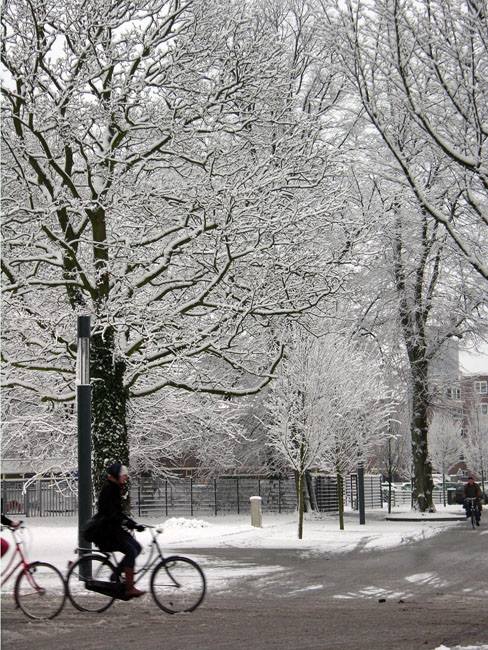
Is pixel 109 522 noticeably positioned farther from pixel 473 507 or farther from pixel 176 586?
Answer: pixel 473 507

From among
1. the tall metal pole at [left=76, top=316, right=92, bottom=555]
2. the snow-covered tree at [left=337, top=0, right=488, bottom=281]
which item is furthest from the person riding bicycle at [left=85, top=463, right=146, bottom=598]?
the snow-covered tree at [left=337, top=0, right=488, bottom=281]

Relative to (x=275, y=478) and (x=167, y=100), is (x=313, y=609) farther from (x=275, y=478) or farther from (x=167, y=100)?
(x=275, y=478)

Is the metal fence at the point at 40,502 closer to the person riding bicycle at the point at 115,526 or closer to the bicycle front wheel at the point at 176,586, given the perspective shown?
the bicycle front wheel at the point at 176,586

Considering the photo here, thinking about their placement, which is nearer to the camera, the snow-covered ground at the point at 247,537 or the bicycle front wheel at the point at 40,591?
the bicycle front wheel at the point at 40,591

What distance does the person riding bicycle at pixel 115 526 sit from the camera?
34.9 ft

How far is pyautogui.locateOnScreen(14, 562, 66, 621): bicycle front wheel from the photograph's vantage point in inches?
412

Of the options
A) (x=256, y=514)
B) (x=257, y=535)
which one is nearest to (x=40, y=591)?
(x=257, y=535)

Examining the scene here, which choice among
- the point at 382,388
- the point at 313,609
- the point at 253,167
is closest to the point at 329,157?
the point at 253,167

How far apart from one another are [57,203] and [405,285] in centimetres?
2085

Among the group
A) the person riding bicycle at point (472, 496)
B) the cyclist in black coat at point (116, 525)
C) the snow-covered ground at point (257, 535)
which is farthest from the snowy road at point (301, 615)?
the person riding bicycle at point (472, 496)

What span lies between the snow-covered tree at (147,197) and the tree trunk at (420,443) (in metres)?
17.5

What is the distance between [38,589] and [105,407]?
7628 mm

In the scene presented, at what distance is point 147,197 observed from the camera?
18438 mm

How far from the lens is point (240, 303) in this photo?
1788 centimetres
